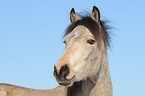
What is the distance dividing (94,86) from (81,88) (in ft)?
1.05

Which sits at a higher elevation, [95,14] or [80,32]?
[95,14]

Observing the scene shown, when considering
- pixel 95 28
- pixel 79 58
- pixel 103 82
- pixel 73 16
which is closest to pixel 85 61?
pixel 79 58

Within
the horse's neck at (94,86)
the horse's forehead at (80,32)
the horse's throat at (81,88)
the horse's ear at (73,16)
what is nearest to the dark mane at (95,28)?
the horse's forehead at (80,32)

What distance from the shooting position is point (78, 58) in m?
5.11

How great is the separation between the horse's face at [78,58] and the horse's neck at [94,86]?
0.22 metres

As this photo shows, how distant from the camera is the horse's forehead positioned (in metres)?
5.41

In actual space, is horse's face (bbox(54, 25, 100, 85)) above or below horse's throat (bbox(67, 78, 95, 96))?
above

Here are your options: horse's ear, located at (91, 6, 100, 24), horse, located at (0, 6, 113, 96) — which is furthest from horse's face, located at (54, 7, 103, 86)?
horse's ear, located at (91, 6, 100, 24)

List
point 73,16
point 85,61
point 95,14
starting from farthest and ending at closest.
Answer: point 73,16 < point 95,14 < point 85,61

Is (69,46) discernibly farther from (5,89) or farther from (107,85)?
(5,89)

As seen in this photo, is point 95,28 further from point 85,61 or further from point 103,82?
point 103,82

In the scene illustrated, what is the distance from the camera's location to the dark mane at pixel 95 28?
5.59m

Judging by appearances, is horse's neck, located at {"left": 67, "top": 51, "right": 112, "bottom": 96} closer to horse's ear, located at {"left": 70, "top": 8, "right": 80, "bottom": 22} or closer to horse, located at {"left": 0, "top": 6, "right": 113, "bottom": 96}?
horse, located at {"left": 0, "top": 6, "right": 113, "bottom": 96}

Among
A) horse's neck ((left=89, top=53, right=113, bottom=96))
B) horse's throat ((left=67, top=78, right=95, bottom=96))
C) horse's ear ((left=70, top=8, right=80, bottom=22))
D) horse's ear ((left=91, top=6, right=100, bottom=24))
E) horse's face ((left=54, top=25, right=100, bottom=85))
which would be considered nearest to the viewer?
horse's face ((left=54, top=25, right=100, bottom=85))
